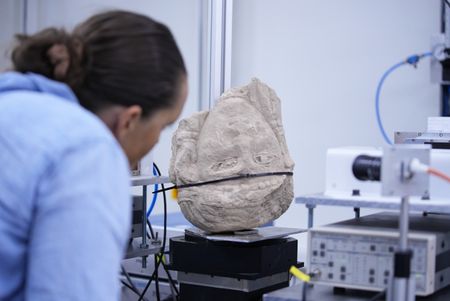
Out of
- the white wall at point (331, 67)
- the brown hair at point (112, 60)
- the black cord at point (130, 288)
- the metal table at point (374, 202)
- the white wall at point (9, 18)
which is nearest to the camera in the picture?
the brown hair at point (112, 60)

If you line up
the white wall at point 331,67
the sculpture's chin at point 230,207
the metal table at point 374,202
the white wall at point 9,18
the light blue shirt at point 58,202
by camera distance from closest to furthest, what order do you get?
the light blue shirt at point 58,202, the metal table at point 374,202, the sculpture's chin at point 230,207, the white wall at point 331,67, the white wall at point 9,18

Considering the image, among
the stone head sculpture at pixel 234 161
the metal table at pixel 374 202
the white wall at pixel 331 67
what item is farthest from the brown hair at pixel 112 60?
the white wall at pixel 331 67

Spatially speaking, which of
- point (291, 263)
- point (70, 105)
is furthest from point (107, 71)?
point (291, 263)

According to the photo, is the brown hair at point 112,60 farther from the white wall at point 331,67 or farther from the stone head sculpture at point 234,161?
the white wall at point 331,67

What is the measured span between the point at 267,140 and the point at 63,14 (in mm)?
2660

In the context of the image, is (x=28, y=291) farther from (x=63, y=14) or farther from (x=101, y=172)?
(x=63, y=14)

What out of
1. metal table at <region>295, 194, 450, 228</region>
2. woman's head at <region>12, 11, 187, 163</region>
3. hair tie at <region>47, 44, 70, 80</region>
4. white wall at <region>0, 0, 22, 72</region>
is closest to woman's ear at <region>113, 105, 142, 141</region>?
woman's head at <region>12, 11, 187, 163</region>

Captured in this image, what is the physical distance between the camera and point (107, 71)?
1.01 metres

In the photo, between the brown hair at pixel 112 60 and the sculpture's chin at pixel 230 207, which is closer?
the brown hair at pixel 112 60

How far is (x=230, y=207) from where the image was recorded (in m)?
2.23

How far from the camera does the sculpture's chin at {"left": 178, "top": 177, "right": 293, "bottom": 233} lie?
223 cm

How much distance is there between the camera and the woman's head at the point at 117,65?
3.32 feet

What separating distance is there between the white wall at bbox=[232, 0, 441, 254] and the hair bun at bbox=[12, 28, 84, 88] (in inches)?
94.6

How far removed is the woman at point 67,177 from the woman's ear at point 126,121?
2 cm
